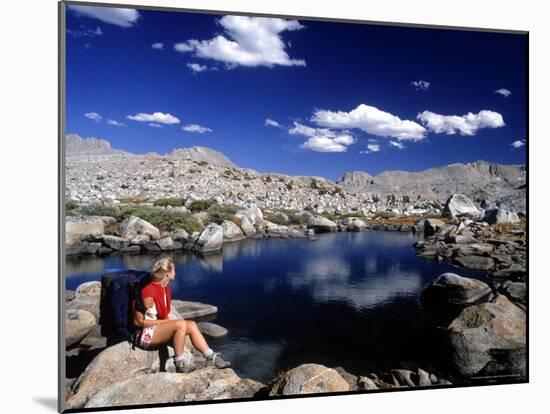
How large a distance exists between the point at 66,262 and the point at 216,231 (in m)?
1.34

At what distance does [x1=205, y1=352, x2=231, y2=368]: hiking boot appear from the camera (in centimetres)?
452

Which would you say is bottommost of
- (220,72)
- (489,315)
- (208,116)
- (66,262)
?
(489,315)

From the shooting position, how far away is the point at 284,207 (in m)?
4.95

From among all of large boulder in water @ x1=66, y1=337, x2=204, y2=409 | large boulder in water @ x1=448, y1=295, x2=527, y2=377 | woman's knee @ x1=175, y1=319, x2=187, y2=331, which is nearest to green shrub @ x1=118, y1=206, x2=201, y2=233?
A: woman's knee @ x1=175, y1=319, x2=187, y2=331

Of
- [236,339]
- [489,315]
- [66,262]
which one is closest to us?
[66,262]

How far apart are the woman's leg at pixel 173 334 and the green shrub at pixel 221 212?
0.99 metres

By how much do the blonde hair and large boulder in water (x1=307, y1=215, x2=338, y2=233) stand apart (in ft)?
4.72

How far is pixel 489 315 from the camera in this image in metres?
4.99

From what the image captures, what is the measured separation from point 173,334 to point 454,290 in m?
2.78

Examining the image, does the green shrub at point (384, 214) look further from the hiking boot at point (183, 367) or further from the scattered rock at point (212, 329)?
the hiking boot at point (183, 367)

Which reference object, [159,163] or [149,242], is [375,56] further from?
[149,242]

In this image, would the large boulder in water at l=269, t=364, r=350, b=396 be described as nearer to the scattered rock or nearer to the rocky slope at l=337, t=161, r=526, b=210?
the scattered rock

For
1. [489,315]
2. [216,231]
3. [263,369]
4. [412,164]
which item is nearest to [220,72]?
[216,231]

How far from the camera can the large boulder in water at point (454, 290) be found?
5070 millimetres
